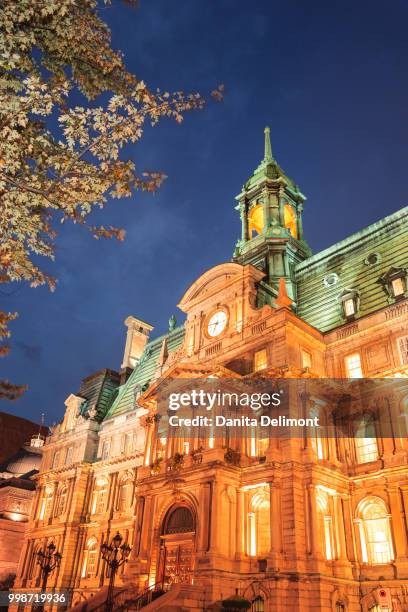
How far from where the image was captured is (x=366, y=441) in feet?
104

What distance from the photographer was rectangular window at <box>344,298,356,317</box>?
117ft

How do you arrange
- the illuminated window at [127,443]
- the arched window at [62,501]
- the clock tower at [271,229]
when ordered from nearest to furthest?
the clock tower at [271,229] → the illuminated window at [127,443] → the arched window at [62,501]

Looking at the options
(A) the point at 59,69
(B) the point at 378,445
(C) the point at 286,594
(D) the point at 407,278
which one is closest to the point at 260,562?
(C) the point at 286,594

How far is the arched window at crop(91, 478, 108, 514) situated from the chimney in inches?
558

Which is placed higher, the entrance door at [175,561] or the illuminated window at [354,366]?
the illuminated window at [354,366]

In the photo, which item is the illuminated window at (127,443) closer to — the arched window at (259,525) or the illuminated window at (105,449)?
the illuminated window at (105,449)

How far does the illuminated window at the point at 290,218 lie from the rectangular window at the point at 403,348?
23904 mm

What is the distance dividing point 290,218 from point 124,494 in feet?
105

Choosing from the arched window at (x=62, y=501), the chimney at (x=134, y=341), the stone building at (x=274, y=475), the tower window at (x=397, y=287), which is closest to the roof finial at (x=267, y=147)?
the stone building at (x=274, y=475)

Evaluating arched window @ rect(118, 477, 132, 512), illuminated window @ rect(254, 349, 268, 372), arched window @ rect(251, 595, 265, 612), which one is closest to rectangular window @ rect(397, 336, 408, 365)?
illuminated window @ rect(254, 349, 268, 372)

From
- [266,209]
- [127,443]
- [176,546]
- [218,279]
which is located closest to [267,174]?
[266,209]

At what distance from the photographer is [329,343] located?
117ft

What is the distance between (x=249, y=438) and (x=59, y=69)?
24.8m

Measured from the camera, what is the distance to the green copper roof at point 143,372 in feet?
171
